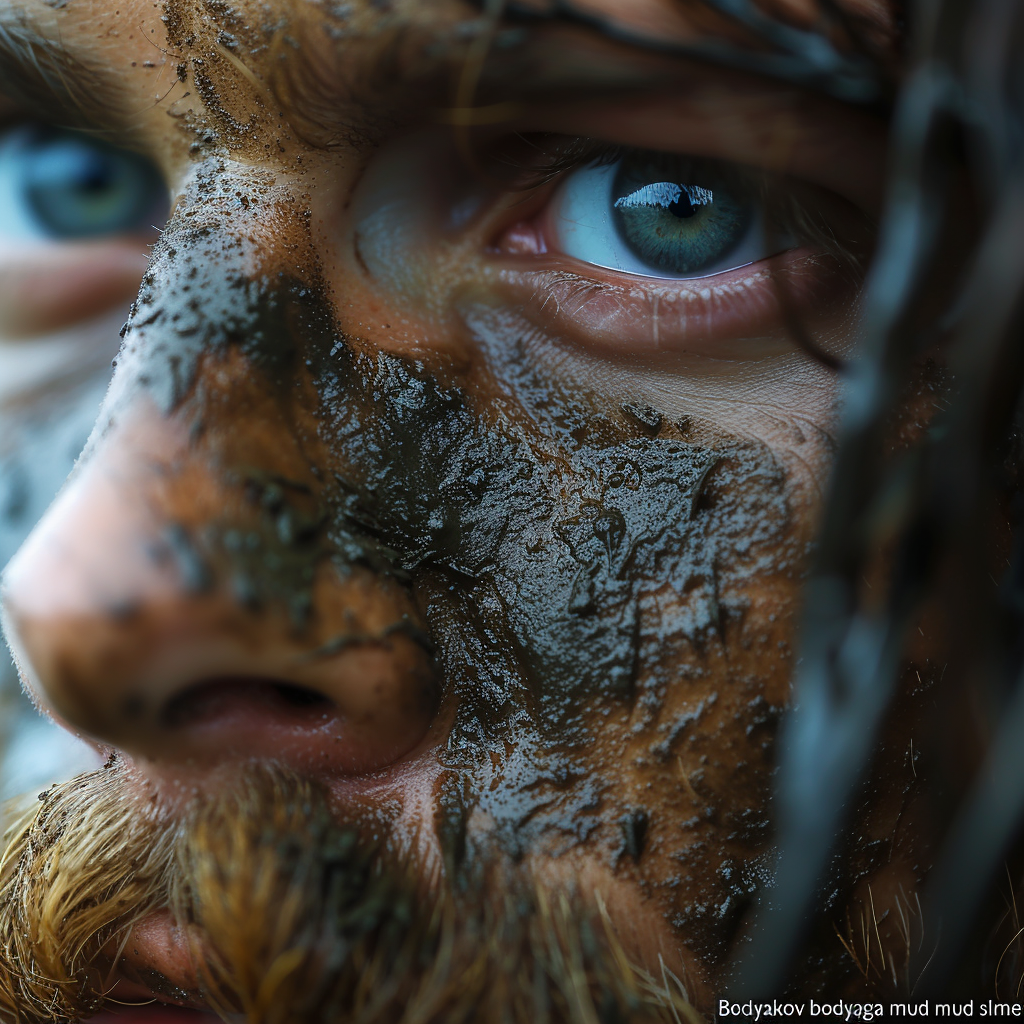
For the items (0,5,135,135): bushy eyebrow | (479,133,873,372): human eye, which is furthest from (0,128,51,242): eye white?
(479,133,873,372): human eye

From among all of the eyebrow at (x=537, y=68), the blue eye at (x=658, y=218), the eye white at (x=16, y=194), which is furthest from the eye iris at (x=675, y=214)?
the eye white at (x=16, y=194)

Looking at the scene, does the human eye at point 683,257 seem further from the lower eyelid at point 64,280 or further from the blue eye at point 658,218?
the lower eyelid at point 64,280

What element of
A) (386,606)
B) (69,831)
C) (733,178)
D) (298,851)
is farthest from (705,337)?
(69,831)

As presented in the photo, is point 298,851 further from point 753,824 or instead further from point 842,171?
point 842,171

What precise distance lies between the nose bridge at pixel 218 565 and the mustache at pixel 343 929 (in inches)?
2.4

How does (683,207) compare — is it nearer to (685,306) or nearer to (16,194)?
(685,306)

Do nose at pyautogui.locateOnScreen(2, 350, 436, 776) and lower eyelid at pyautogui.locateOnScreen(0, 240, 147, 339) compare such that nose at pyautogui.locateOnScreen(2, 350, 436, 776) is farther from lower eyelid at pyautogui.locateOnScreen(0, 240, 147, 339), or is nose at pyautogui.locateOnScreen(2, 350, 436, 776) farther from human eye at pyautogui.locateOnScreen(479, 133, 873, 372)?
lower eyelid at pyautogui.locateOnScreen(0, 240, 147, 339)

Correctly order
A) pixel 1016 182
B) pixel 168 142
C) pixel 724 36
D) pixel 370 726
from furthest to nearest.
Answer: pixel 168 142
pixel 370 726
pixel 724 36
pixel 1016 182

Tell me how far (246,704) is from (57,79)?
756 millimetres

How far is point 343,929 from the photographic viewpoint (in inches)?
26.1

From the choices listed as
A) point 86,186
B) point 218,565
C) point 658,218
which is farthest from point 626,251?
point 86,186

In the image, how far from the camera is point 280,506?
690mm

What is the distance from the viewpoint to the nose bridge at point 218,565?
0.63 metres

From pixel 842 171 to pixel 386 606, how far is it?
0.50m
